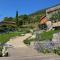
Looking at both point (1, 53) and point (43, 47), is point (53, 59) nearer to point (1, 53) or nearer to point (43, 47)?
point (1, 53)

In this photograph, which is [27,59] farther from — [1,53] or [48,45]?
[48,45]

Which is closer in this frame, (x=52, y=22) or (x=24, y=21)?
(x=52, y=22)

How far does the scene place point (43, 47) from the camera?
2298 cm

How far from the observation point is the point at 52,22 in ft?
191

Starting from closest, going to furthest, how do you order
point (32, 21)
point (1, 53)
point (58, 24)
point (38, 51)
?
1. point (1, 53)
2. point (38, 51)
3. point (58, 24)
4. point (32, 21)

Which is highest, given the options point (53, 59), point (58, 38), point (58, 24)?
point (58, 24)

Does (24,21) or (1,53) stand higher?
(24,21)

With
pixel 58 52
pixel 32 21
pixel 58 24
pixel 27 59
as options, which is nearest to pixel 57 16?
pixel 58 24

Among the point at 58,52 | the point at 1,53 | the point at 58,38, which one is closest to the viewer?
the point at 1,53

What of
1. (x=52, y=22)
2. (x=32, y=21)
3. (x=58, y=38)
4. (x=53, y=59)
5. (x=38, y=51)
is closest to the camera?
(x=53, y=59)

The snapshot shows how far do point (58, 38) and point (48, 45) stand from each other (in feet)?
6.30

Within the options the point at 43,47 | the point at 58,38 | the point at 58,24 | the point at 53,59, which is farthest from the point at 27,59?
the point at 58,24

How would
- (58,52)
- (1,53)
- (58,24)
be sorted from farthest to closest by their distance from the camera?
1. (58,24)
2. (58,52)
3. (1,53)

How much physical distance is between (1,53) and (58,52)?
477 cm
